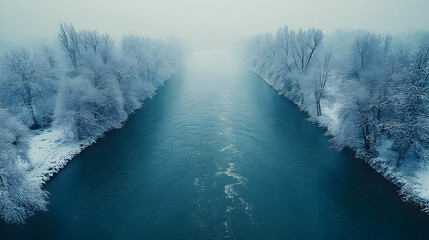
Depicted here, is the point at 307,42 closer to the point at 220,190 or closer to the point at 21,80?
the point at 220,190

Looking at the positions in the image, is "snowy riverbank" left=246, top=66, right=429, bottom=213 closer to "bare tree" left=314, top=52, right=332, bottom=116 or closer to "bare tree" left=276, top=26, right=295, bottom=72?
"bare tree" left=314, top=52, right=332, bottom=116

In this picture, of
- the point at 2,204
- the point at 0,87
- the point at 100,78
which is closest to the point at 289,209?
the point at 2,204

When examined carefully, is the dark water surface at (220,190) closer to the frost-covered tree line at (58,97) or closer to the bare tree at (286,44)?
the frost-covered tree line at (58,97)

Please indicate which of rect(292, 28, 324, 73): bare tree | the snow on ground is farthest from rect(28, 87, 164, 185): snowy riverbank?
rect(292, 28, 324, 73): bare tree

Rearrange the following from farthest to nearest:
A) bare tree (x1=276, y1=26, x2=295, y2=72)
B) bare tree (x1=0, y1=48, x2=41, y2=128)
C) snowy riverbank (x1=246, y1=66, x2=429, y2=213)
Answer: bare tree (x1=276, y1=26, x2=295, y2=72)
bare tree (x1=0, y1=48, x2=41, y2=128)
snowy riverbank (x1=246, y1=66, x2=429, y2=213)

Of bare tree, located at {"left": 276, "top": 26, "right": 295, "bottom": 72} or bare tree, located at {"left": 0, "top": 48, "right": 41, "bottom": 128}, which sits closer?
bare tree, located at {"left": 0, "top": 48, "right": 41, "bottom": 128}

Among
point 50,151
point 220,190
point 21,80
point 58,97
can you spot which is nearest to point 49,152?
point 50,151

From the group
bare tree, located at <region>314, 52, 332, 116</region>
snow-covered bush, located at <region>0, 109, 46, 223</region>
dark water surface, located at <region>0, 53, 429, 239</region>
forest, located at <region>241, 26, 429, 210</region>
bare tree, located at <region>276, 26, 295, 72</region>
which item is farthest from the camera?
bare tree, located at <region>276, 26, 295, 72</region>
